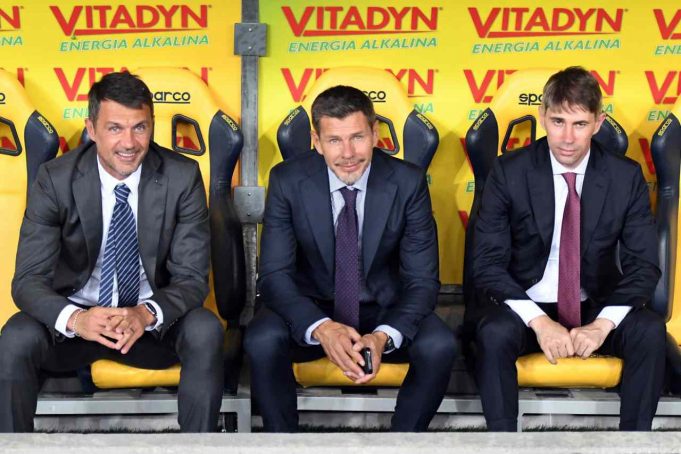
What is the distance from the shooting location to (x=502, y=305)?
7.88ft

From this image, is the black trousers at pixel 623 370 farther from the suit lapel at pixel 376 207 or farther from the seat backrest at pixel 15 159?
the seat backrest at pixel 15 159

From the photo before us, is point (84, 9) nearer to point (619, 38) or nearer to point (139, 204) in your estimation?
point (139, 204)

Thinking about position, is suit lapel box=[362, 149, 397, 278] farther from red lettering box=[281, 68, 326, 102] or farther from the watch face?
red lettering box=[281, 68, 326, 102]

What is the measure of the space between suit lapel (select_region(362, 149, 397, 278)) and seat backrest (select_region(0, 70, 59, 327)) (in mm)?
963

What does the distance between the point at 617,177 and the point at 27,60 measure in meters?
1.82

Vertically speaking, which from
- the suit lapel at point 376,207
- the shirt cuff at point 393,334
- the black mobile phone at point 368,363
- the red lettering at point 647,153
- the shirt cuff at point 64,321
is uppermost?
the red lettering at point 647,153

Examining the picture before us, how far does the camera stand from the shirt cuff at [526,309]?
2.34 meters

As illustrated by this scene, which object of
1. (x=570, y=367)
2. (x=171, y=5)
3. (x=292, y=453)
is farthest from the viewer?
(x=171, y=5)

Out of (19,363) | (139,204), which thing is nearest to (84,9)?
(139,204)

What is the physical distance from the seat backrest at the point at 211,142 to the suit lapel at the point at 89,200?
35 centimetres

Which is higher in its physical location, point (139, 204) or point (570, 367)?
point (139, 204)

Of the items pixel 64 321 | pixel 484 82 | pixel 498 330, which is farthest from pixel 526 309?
pixel 64 321

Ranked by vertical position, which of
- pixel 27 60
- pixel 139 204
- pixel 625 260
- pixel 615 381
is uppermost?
pixel 27 60

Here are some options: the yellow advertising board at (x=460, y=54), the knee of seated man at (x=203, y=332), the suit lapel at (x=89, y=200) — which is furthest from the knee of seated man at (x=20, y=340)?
the yellow advertising board at (x=460, y=54)
